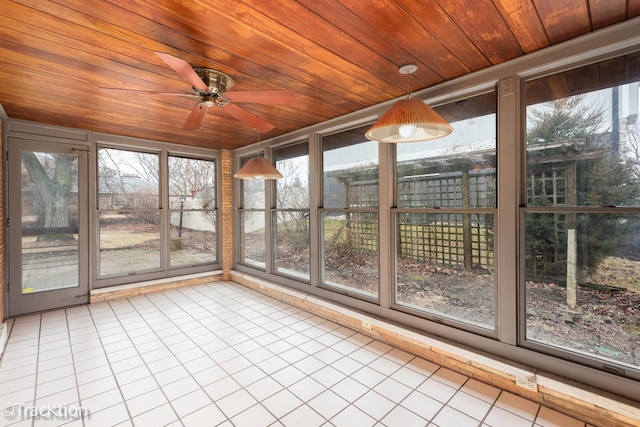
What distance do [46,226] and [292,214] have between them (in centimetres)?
349

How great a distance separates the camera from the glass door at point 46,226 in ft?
12.6

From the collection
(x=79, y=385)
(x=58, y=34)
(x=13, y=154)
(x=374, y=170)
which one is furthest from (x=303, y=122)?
(x=13, y=154)

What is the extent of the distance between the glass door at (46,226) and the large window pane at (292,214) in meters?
2.91

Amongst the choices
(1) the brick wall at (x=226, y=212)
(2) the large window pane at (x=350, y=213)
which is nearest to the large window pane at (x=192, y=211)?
(1) the brick wall at (x=226, y=212)

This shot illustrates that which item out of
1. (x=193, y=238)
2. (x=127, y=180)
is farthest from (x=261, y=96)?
(x=193, y=238)

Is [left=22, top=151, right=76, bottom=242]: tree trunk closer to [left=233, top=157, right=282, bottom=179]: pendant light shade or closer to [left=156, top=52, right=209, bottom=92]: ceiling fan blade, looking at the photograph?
[left=233, top=157, right=282, bottom=179]: pendant light shade

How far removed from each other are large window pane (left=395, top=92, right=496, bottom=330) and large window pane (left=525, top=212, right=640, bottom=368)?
34 cm

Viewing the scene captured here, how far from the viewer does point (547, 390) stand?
6.96 ft

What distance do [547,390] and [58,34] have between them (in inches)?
167

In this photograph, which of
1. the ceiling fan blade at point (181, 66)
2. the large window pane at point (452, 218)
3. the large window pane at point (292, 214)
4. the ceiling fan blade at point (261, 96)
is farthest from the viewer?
the large window pane at point (292, 214)

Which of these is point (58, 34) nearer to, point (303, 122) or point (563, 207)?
point (303, 122)

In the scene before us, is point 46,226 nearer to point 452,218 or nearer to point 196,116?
point 196,116

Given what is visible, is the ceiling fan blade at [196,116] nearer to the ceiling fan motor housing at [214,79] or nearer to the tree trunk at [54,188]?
the ceiling fan motor housing at [214,79]

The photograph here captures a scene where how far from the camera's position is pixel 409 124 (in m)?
1.64
